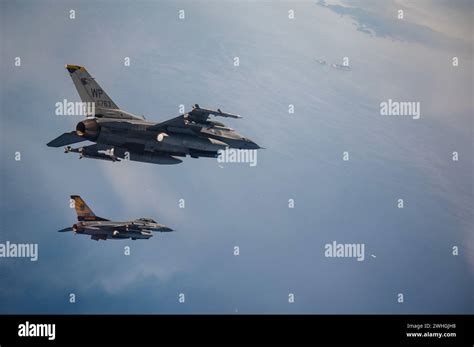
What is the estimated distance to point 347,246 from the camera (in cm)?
4547

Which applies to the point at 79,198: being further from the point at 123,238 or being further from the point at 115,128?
the point at 115,128

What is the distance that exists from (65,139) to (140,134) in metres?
3.09

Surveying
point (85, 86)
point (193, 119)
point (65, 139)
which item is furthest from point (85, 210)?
point (193, 119)

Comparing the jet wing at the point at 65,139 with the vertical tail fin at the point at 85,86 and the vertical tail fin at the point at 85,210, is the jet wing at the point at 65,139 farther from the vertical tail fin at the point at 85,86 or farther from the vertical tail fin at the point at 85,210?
the vertical tail fin at the point at 85,210

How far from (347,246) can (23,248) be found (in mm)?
13832

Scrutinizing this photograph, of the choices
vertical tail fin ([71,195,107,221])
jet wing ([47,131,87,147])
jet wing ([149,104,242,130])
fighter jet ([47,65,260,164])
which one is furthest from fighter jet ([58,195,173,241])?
jet wing ([149,104,242,130])

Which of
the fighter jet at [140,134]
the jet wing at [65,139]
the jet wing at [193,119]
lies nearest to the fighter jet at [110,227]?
the fighter jet at [140,134]

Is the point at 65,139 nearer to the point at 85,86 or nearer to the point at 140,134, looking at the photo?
the point at 85,86

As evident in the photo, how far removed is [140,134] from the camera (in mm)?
43500

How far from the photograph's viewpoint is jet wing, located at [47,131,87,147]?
143 ft

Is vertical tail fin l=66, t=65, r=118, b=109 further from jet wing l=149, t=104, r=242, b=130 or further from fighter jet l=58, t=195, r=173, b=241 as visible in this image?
fighter jet l=58, t=195, r=173, b=241

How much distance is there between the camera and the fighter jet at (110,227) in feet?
155
